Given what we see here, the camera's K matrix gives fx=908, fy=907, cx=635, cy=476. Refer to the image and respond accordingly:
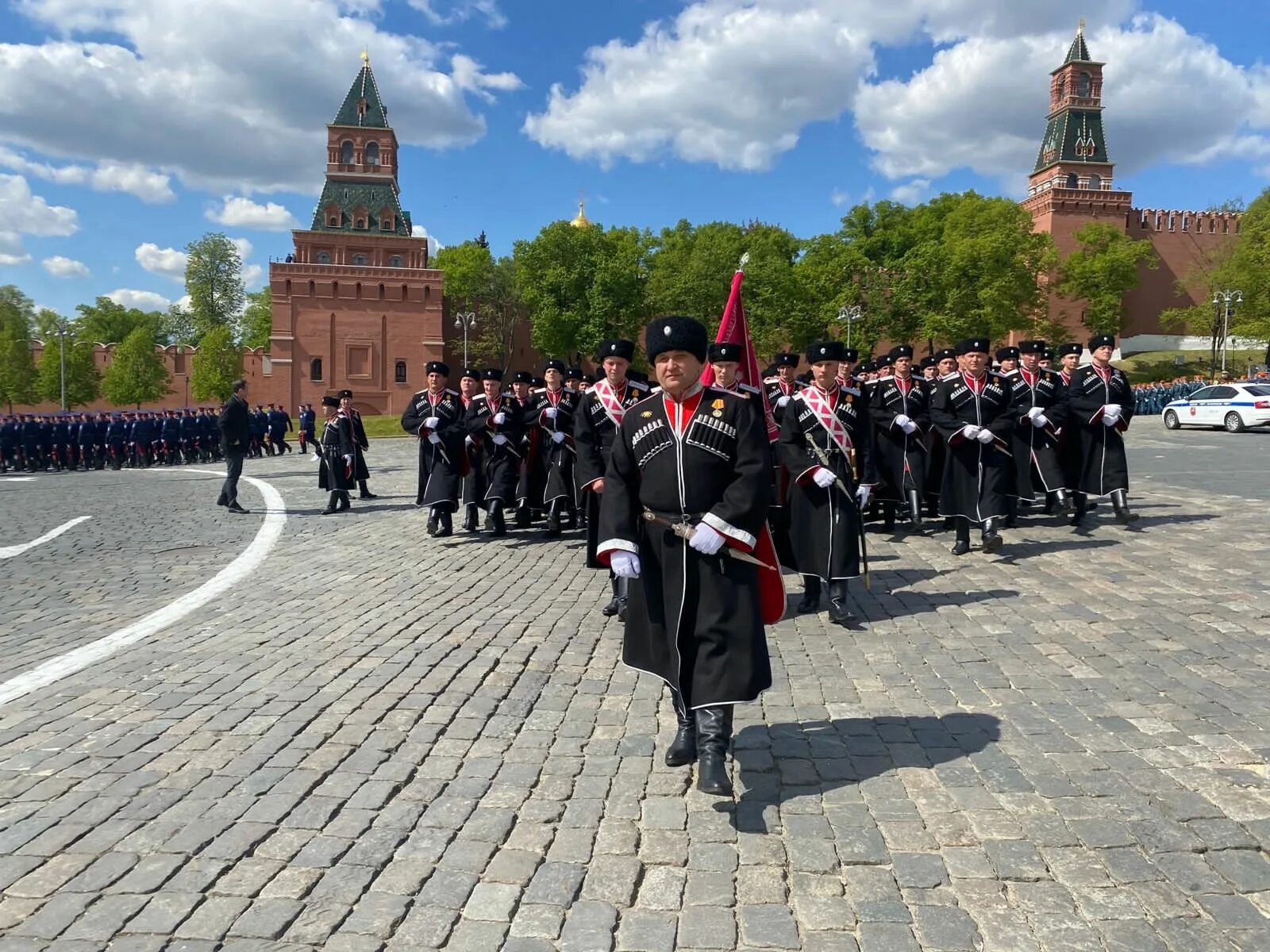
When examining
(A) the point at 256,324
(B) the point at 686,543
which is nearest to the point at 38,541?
(B) the point at 686,543

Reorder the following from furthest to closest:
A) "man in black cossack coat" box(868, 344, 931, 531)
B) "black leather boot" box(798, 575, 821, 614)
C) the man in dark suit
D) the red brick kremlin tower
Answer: the red brick kremlin tower, the man in dark suit, "man in black cossack coat" box(868, 344, 931, 531), "black leather boot" box(798, 575, 821, 614)

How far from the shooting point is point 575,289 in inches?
2589

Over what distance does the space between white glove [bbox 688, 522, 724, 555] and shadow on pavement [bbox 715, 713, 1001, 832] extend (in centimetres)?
115

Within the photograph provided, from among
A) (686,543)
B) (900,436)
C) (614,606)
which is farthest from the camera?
(900,436)

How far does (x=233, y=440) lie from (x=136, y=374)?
61.9 metres

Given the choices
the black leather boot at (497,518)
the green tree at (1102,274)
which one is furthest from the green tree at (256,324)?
the black leather boot at (497,518)

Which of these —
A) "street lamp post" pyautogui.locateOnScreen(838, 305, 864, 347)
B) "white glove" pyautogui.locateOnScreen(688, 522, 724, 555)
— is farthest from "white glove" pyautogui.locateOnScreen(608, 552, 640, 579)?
"street lamp post" pyautogui.locateOnScreen(838, 305, 864, 347)

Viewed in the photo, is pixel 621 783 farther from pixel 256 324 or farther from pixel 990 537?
pixel 256 324

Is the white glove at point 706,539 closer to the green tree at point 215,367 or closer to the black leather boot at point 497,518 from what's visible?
the black leather boot at point 497,518

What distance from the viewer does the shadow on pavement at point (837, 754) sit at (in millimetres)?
4047

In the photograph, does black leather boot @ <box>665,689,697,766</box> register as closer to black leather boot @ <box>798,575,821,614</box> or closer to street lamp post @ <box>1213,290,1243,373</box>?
black leather boot @ <box>798,575,821,614</box>

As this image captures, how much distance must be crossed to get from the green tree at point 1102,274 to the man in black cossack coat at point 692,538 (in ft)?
219

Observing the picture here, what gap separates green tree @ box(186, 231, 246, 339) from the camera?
81.6m

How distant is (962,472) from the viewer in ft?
32.1
